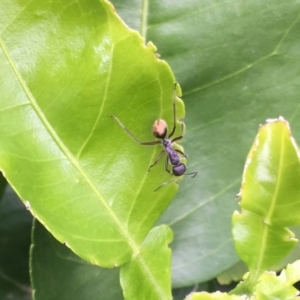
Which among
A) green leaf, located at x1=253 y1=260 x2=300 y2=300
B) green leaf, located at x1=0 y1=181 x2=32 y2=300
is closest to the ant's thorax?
green leaf, located at x1=253 y1=260 x2=300 y2=300

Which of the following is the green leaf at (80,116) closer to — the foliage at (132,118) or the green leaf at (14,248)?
the foliage at (132,118)

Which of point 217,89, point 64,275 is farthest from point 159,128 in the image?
point 64,275

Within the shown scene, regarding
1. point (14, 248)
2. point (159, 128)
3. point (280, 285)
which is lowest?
point (14, 248)

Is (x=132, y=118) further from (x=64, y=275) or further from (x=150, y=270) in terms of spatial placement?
(x=64, y=275)

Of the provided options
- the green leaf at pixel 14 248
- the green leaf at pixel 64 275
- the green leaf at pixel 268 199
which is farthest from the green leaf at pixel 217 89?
→ the green leaf at pixel 14 248

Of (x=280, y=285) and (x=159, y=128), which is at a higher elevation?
(x=159, y=128)

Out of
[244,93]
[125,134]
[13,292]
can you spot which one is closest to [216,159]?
[244,93]
